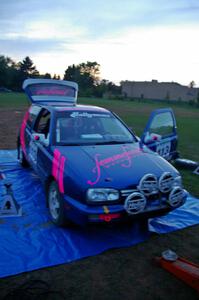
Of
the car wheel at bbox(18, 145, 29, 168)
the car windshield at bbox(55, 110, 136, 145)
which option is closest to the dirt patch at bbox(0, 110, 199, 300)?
the car windshield at bbox(55, 110, 136, 145)

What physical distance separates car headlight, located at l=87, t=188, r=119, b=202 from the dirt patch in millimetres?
685

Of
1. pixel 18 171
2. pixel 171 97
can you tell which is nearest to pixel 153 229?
pixel 18 171

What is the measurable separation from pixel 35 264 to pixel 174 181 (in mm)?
2044

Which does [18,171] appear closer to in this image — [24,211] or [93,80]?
[24,211]

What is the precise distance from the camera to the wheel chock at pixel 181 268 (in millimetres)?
3143

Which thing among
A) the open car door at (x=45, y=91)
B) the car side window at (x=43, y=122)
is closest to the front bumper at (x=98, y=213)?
the car side window at (x=43, y=122)

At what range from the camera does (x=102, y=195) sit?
146 inches

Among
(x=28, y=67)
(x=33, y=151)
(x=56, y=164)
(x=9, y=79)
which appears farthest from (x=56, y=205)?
(x=28, y=67)

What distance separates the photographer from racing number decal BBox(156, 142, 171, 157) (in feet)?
19.4

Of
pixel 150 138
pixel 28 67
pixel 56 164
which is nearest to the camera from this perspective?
pixel 56 164

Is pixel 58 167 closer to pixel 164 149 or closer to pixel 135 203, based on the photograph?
pixel 135 203

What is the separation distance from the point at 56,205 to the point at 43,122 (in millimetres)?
1914

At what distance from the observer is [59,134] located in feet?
15.8

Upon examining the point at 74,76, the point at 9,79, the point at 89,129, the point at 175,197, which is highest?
the point at 74,76
